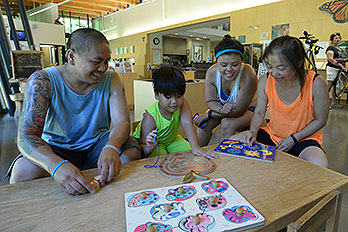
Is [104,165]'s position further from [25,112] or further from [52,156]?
[25,112]

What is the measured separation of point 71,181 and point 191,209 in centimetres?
40

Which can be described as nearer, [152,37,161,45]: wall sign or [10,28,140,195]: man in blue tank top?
[10,28,140,195]: man in blue tank top

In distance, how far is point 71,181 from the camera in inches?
Answer: 29.6

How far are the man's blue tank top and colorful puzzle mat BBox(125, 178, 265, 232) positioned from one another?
0.61 m

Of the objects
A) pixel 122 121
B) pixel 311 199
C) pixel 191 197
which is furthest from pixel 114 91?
pixel 311 199

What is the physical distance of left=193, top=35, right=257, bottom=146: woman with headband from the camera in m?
A: 1.65

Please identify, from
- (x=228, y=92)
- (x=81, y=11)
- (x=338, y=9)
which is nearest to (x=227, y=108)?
(x=228, y=92)

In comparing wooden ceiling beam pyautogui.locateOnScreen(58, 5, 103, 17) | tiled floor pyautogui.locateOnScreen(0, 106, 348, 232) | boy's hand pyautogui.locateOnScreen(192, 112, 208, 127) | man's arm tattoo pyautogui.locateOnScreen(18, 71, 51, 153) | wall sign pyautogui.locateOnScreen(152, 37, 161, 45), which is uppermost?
wooden ceiling beam pyautogui.locateOnScreen(58, 5, 103, 17)

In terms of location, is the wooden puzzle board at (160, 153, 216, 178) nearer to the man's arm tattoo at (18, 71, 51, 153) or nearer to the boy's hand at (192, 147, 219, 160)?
the boy's hand at (192, 147, 219, 160)

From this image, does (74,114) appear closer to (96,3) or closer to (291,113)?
(291,113)

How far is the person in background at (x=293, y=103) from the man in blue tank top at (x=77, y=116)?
722mm

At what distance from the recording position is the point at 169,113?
145cm

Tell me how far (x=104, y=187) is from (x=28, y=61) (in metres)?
3.93

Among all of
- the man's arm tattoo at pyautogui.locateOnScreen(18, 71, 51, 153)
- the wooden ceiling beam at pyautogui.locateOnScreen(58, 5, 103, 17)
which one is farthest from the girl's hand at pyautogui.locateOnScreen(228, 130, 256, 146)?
the wooden ceiling beam at pyautogui.locateOnScreen(58, 5, 103, 17)
